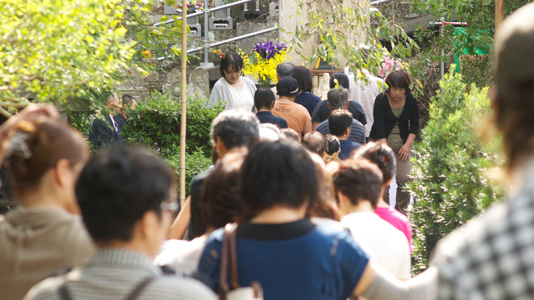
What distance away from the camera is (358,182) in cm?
388

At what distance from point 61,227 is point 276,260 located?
31.9 inches

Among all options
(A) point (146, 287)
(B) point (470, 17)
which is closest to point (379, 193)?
(A) point (146, 287)

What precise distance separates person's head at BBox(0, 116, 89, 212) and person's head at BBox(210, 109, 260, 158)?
1461 millimetres

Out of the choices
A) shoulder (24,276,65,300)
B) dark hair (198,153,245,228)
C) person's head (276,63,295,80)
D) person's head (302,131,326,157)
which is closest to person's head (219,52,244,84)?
person's head (276,63,295,80)

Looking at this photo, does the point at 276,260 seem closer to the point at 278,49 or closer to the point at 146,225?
the point at 146,225

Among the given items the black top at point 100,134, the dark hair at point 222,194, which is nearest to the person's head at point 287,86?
the black top at point 100,134

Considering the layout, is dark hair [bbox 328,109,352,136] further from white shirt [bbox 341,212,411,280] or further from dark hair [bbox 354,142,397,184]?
white shirt [bbox 341,212,411,280]

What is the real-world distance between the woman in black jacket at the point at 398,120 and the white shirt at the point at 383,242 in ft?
17.3

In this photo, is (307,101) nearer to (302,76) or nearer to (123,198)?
(302,76)

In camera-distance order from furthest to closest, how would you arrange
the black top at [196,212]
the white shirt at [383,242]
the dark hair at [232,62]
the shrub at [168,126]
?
the dark hair at [232,62], the shrub at [168,126], the black top at [196,212], the white shirt at [383,242]

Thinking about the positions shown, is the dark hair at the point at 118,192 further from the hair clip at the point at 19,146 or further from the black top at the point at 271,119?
the black top at the point at 271,119

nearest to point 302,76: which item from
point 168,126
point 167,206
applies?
point 168,126

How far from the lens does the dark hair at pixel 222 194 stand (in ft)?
10.5

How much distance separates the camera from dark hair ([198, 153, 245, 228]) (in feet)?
10.5
